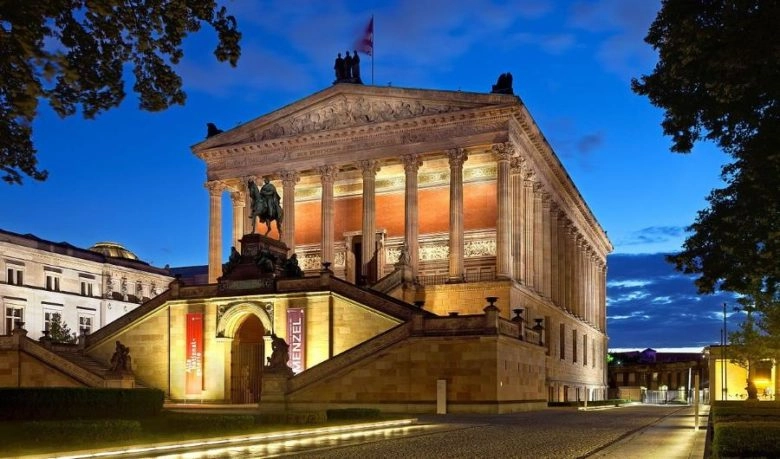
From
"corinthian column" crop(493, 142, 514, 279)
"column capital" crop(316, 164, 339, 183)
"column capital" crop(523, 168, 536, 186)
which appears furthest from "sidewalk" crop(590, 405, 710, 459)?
"column capital" crop(316, 164, 339, 183)

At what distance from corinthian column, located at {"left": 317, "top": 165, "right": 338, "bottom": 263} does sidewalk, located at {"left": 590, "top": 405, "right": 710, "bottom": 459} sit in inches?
1547

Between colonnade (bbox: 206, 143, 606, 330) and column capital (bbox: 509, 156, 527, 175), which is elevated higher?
column capital (bbox: 509, 156, 527, 175)

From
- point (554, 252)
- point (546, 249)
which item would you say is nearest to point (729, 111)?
point (546, 249)

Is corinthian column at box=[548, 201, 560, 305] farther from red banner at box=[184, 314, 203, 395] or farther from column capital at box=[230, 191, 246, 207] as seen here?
red banner at box=[184, 314, 203, 395]

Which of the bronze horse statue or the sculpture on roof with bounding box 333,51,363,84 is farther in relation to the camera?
the sculpture on roof with bounding box 333,51,363,84

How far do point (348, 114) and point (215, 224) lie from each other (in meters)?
15.2

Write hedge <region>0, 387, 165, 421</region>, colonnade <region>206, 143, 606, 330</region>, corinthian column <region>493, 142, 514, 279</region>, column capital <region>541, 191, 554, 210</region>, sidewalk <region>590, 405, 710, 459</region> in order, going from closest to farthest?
1. sidewalk <region>590, 405, 710, 459</region>
2. hedge <region>0, 387, 165, 421</region>
3. corinthian column <region>493, 142, 514, 279</region>
4. colonnade <region>206, 143, 606, 330</region>
5. column capital <region>541, 191, 554, 210</region>

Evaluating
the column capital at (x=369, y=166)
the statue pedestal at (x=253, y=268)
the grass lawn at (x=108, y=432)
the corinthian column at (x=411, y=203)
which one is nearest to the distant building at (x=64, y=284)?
the column capital at (x=369, y=166)

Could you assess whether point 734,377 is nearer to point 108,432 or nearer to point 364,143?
point 364,143

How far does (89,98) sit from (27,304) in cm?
7463

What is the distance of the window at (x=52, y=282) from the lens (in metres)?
87.9

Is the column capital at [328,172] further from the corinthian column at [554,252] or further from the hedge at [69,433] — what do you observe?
the hedge at [69,433]

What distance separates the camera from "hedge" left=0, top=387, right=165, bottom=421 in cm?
2897

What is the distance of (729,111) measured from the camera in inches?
851
